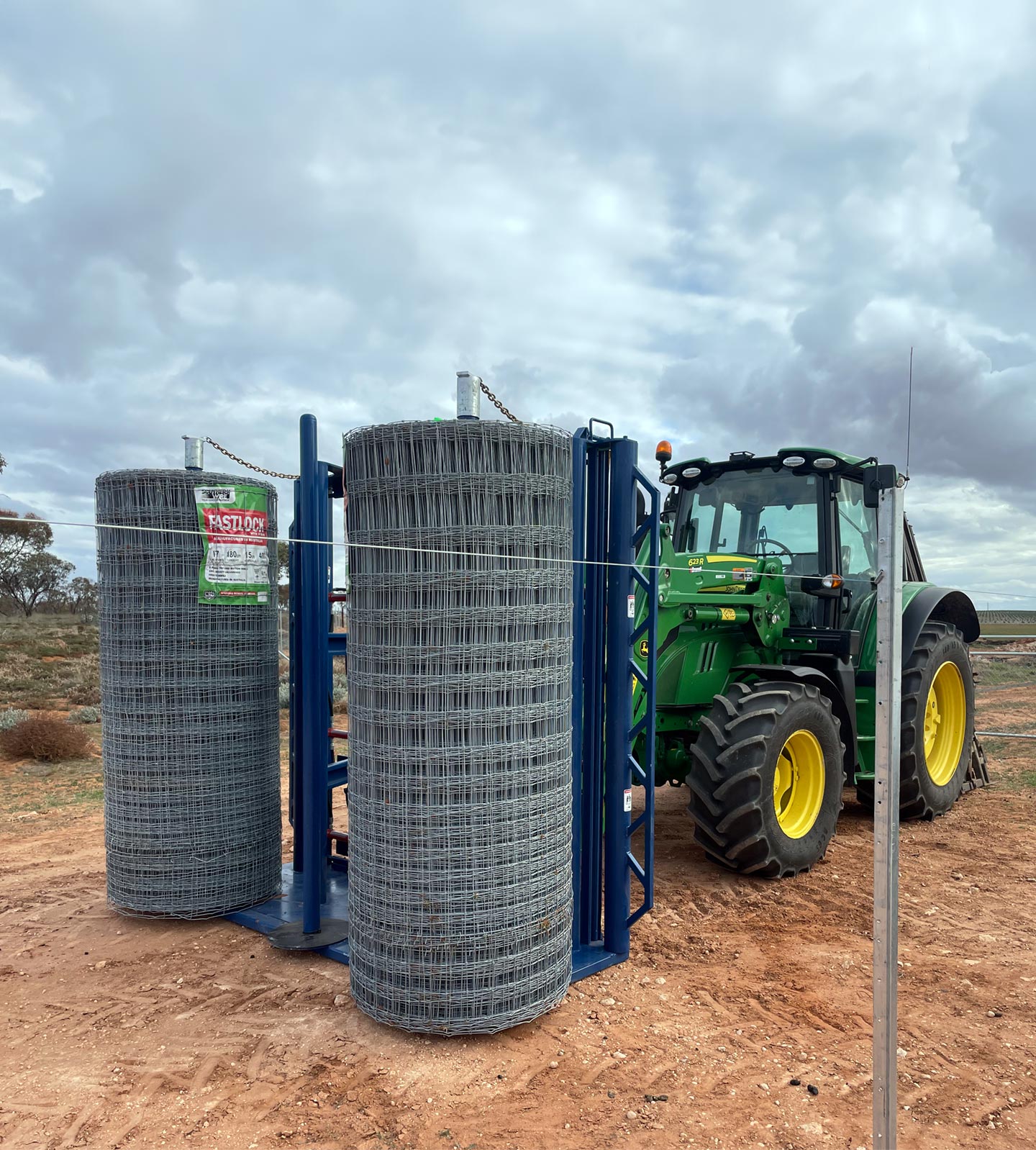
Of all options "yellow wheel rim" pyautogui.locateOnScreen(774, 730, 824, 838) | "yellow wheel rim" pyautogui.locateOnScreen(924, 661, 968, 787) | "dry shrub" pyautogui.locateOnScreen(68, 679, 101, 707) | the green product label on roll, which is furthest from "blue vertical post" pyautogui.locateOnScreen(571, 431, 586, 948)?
"dry shrub" pyautogui.locateOnScreen(68, 679, 101, 707)

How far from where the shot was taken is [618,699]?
4.29 m

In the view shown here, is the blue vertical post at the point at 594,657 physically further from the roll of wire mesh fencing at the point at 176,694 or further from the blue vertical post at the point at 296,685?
the roll of wire mesh fencing at the point at 176,694

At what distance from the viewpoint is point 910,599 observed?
22.8ft

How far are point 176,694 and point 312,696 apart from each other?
2.61ft

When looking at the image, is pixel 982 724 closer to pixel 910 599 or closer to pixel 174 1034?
pixel 910 599

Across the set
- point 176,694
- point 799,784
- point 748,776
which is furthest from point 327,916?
point 799,784

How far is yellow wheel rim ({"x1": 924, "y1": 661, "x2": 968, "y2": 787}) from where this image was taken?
7.55 metres

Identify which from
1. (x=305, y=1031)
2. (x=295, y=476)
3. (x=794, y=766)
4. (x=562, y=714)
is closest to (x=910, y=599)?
(x=794, y=766)

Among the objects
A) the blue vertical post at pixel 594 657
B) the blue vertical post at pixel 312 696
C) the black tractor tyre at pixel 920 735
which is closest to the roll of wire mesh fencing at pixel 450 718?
the blue vertical post at pixel 594 657

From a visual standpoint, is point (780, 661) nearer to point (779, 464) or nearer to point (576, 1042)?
point (779, 464)

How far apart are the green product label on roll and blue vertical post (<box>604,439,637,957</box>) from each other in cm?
196

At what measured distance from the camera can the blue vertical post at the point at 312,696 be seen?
456cm

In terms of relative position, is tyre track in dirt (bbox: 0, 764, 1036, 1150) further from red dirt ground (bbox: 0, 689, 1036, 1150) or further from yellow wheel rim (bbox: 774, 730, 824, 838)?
yellow wheel rim (bbox: 774, 730, 824, 838)

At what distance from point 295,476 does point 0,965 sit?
3.04 m
